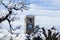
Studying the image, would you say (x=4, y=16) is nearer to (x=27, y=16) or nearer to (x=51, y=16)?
(x=27, y=16)

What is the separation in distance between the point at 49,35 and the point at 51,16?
18cm

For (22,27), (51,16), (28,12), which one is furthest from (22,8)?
(51,16)

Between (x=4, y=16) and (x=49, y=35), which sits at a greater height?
(x=4, y=16)

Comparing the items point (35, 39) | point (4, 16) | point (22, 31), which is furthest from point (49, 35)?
point (4, 16)

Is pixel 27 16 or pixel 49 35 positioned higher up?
pixel 27 16

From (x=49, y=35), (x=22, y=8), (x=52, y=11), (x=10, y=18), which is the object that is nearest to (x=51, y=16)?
(x=52, y=11)

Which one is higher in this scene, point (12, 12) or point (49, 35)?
point (12, 12)

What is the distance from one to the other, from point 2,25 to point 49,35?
47 centimetres

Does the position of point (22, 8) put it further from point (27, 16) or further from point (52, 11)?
point (52, 11)

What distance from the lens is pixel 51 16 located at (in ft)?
4.88

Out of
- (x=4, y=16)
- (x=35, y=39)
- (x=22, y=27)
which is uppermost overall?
(x=4, y=16)

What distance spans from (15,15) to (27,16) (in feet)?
0.40

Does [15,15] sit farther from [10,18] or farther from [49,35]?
[49,35]

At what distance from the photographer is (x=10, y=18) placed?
4.97 ft
